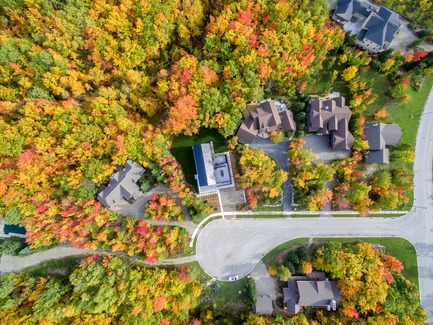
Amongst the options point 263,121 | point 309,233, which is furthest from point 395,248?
point 263,121

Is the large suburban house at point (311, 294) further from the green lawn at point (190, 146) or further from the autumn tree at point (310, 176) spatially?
the green lawn at point (190, 146)

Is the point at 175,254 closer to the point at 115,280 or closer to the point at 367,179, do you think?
the point at 115,280

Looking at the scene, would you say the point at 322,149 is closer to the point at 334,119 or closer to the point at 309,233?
the point at 334,119

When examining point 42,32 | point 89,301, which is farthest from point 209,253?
point 42,32

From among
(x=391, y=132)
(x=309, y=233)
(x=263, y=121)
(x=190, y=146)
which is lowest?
(x=309, y=233)

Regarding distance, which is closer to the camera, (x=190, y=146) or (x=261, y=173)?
(x=261, y=173)

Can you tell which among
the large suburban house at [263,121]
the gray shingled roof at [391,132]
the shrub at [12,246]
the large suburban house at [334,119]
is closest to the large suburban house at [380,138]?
the gray shingled roof at [391,132]

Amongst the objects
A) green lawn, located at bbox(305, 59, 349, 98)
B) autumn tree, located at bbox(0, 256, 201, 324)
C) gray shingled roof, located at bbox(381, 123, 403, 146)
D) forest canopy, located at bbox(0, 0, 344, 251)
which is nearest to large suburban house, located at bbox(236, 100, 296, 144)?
forest canopy, located at bbox(0, 0, 344, 251)
